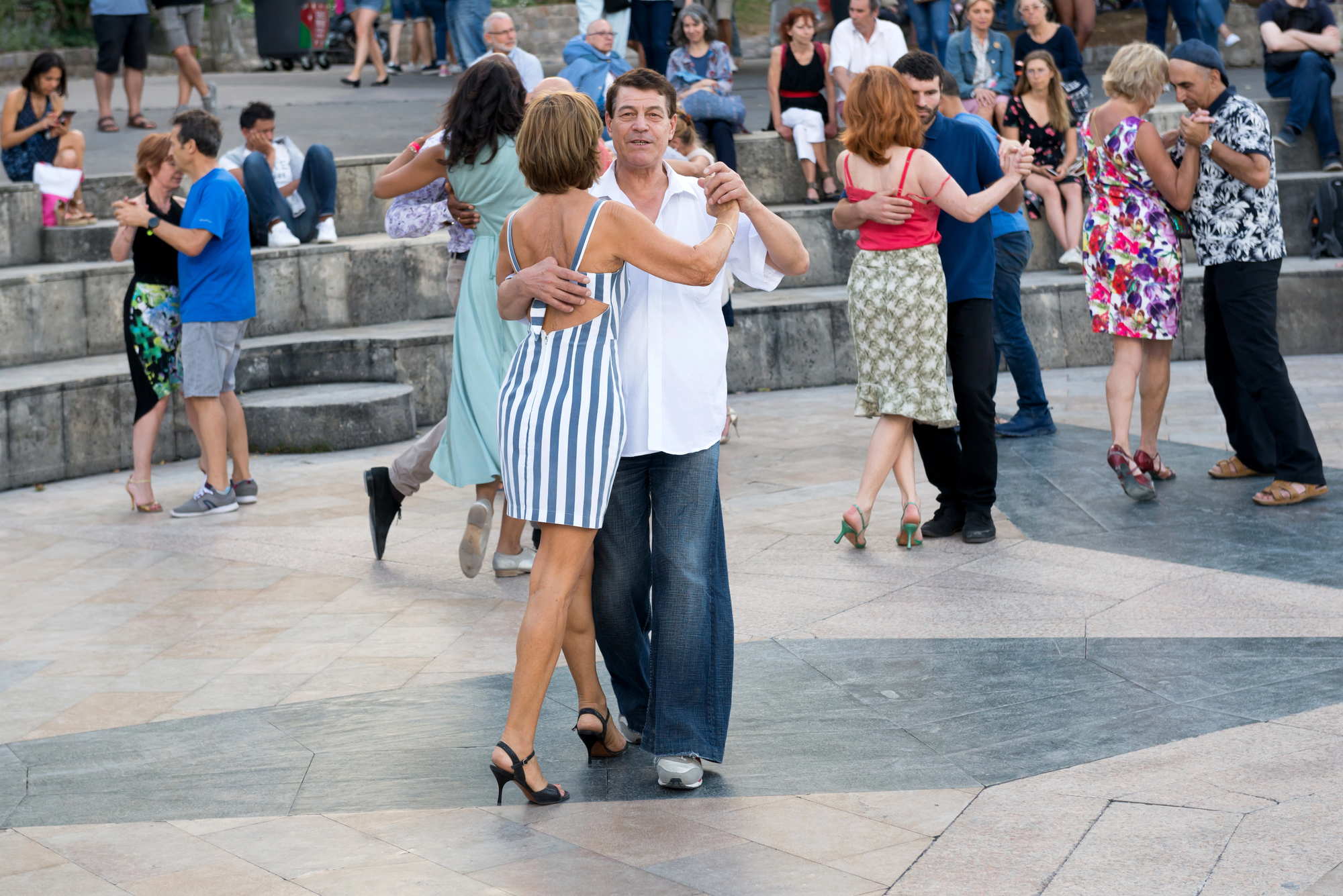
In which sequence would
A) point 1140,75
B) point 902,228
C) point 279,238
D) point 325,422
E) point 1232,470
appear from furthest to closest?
point 279,238, point 325,422, point 1232,470, point 1140,75, point 902,228

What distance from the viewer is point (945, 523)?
21.1ft

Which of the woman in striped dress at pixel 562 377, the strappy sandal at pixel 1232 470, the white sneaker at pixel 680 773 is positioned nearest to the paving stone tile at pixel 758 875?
the white sneaker at pixel 680 773

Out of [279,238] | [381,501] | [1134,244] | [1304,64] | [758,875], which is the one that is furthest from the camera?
[1304,64]

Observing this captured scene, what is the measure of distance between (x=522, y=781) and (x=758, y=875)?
27.2 inches

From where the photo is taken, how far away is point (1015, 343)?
8.33 meters

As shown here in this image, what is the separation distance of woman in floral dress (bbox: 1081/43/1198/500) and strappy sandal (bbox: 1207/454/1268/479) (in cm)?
26

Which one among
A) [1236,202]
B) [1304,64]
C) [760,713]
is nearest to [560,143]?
[760,713]

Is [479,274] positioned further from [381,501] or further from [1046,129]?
[1046,129]

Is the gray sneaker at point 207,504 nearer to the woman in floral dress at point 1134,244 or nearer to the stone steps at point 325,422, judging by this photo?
the stone steps at point 325,422

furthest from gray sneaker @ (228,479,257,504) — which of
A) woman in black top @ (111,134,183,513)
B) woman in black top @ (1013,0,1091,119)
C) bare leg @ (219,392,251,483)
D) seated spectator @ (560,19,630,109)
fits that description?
woman in black top @ (1013,0,1091,119)

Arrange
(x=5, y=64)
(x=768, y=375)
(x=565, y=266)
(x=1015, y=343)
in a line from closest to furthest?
(x=565, y=266) → (x=1015, y=343) → (x=768, y=375) → (x=5, y=64)

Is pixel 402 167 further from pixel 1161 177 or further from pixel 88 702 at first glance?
pixel 1161 177

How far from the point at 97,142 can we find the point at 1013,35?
982 cm

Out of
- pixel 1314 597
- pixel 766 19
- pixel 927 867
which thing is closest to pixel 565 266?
pixel 927 867
